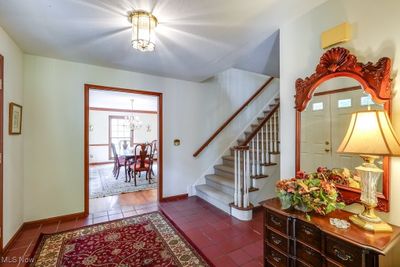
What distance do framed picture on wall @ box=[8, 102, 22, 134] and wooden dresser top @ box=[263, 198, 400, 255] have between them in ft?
9.51

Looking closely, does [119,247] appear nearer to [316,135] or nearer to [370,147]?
[316,135]

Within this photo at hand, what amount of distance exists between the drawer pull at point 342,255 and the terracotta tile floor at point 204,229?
0.92m

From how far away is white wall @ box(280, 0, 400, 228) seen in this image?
1.20 meters

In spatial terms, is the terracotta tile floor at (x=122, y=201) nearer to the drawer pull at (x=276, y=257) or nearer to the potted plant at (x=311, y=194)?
the drawer pull at (x=276, y=257)

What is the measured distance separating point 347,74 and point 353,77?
0.05m

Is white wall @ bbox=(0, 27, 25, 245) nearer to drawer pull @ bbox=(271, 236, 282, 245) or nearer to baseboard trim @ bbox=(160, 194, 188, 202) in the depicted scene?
baseboard trim @ bbox=(160, 194, 188, 202)

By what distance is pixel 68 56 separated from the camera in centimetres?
260

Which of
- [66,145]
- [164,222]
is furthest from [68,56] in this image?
[164,222]

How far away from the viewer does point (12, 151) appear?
216 centimetres

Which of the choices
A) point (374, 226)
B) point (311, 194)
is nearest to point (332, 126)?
point (311, 194)

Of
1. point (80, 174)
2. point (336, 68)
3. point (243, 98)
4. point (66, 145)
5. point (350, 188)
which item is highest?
point (243, 98)


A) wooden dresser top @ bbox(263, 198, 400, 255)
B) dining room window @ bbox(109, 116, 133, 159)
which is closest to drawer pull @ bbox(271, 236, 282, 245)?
wooden dresser top @ bbox(263, 198, 400, 255)

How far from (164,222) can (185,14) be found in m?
2.55

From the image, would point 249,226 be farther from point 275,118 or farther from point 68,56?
point 68,56
